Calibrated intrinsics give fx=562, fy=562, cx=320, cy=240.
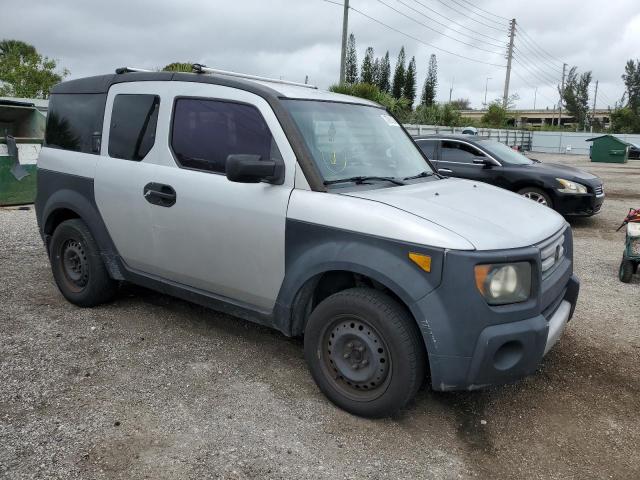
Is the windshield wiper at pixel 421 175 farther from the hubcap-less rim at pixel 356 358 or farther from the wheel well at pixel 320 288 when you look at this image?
the hubcap-less rim at pixel 356 358

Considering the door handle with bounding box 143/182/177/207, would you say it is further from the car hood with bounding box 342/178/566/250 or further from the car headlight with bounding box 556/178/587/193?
the car headlight with bounding box 556/178/587/193

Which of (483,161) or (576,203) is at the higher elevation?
(483,161)

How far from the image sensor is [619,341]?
4.46 meters

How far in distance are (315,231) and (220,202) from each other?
73 centimetres

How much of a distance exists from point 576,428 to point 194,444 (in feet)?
7.00

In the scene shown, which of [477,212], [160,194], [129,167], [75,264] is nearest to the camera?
[477,212]

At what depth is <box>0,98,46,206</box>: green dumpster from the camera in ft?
31.8

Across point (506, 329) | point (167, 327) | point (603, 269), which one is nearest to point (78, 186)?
point (167, 327)

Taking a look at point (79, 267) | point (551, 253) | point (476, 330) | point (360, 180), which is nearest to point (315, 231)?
point (360, 180)


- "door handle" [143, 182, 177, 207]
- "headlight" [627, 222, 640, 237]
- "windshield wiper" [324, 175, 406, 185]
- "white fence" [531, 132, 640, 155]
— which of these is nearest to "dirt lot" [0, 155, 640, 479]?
"door handle" [143, 182, 177, 207]

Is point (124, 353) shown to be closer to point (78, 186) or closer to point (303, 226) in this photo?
point (78, 186)

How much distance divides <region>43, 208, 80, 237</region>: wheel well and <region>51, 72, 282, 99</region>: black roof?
1.00m

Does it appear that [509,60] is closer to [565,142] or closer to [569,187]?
[565,142]

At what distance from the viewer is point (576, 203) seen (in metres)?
9.38
